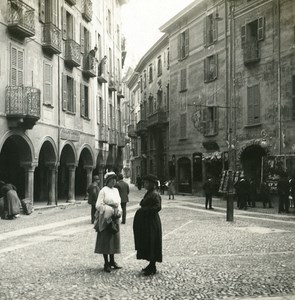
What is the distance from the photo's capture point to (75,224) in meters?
17.3

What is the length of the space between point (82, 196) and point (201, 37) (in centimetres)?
1302

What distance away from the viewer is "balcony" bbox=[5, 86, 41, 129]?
2090cm

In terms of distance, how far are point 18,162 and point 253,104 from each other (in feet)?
41.7

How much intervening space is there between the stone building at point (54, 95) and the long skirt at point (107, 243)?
12.8m

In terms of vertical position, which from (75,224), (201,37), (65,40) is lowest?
(75,224)

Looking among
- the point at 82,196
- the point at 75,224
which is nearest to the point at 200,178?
the point at 82,196

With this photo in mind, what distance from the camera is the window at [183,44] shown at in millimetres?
37656

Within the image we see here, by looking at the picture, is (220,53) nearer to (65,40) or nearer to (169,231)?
(65,40)

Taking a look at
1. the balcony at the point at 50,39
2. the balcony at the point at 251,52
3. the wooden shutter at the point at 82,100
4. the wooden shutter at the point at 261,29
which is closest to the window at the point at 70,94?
the wooden shutter at the point at 82,100

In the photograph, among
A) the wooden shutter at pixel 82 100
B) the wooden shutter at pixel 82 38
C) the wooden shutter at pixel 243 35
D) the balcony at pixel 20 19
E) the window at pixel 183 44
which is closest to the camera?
the balcony at pixel 20 19

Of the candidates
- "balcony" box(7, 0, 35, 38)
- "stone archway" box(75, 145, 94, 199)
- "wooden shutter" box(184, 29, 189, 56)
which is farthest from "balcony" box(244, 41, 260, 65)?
"balcony" box(7, 0, 35, 38)

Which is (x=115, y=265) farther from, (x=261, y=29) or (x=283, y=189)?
(x=261, y=29)

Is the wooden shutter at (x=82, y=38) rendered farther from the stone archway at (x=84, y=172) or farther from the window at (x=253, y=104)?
the window at (x=253, y=104)

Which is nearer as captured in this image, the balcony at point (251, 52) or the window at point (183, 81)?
the balcony at point (251, 52)
